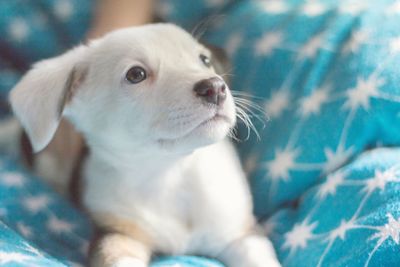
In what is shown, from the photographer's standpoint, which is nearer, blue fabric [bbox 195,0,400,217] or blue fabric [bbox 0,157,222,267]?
blue fabric [bbox 0,157,222,267]

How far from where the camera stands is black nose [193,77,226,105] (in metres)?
1.12

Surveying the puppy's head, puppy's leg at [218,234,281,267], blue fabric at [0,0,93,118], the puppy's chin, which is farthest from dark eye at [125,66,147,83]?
blue fabric at [0,0,93,118]

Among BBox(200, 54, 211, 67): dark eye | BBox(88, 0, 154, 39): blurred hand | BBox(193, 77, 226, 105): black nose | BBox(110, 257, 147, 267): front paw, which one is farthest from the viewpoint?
BBox(88, 0, 154, 39): blurred hand

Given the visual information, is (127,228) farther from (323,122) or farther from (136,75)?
(323,122)

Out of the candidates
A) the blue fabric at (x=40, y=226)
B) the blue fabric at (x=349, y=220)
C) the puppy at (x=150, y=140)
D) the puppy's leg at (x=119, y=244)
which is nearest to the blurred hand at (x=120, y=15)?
the puppy at (x=150, y=140)

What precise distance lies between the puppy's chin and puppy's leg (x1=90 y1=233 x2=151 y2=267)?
271mm

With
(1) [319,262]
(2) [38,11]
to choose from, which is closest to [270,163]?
(1) [319,262]

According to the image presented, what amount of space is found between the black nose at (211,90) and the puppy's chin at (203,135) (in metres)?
0.05

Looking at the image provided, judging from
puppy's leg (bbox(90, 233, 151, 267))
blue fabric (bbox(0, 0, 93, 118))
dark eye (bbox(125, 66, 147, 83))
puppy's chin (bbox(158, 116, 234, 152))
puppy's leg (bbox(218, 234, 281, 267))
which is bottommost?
puppy's leg (bbox(218, 234, 281, 267))

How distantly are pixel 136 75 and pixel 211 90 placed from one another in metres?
0.22

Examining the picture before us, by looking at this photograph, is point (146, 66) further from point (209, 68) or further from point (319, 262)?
point (319, 262)

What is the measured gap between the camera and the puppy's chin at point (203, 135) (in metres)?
1.17

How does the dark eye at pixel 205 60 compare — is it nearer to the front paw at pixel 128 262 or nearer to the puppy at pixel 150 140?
the puppy at pixel 150 140

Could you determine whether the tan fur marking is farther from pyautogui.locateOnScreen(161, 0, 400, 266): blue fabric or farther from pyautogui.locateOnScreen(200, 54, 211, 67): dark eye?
pyautogui.locateOnScreen(200, 54, 211, 67): dark eye
